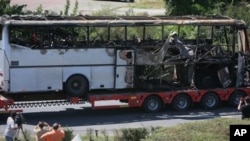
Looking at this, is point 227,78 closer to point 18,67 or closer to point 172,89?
point 172,89

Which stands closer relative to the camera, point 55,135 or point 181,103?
point 55,135

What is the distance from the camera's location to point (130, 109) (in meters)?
26.1

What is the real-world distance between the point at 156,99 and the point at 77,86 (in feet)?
10.4

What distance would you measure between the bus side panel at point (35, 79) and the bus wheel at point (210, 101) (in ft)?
19.4

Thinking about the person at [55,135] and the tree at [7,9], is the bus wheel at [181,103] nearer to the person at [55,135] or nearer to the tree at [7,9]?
the person at [55,135]

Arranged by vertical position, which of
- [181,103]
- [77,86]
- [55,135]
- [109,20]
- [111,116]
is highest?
[109,20]

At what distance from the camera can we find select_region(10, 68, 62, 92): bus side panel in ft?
76.4

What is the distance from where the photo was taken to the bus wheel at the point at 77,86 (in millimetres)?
24156

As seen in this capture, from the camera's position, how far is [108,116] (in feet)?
81.3

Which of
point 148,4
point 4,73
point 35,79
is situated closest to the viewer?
point 4,73

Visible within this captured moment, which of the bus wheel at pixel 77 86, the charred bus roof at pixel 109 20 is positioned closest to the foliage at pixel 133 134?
the bus wheel at pixel 77 86

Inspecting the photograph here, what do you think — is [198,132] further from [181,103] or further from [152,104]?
[181,103]

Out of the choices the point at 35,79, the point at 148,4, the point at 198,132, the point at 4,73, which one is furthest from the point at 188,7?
the point at 198,132

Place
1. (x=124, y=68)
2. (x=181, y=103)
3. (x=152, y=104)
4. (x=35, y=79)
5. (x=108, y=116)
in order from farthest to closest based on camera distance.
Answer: (x=181, y=103) < (x=152, y=104) < (x=124, y=68) < (x=108, y=116) < (x=35, y=79)
